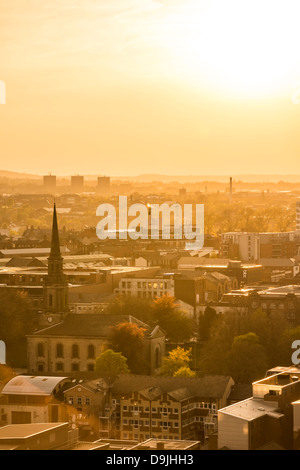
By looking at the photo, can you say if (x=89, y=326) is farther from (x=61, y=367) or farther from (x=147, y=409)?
(x=147, y=409)

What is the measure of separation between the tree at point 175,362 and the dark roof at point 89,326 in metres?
1.24

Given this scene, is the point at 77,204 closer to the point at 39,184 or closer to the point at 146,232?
the point at 39,184

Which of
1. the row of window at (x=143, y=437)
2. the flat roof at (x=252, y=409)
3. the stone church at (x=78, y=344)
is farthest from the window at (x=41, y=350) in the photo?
the flat roof at (x=252, y=409)

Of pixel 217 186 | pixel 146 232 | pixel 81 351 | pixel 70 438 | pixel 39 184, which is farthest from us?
pixel 217 186

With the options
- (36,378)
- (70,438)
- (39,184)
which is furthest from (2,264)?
(39,184)

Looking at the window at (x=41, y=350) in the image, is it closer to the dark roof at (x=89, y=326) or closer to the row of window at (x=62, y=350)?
the row of window at (x=62, y=350)

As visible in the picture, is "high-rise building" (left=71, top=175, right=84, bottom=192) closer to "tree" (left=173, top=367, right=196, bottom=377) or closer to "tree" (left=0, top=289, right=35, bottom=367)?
"tree" (left=0, top=289, right=35, bottom=367)

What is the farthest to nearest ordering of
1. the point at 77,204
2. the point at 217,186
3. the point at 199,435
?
the point at 217,186 < the point at 77,204 < the point at 199,435

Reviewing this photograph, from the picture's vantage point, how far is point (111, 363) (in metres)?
26.2

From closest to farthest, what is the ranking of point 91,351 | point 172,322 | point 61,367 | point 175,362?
point 175,362 → point 91,351 → point 61,367 → point 172,322

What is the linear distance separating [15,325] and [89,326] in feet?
7.79

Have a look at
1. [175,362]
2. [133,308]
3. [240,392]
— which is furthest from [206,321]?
[240,392]

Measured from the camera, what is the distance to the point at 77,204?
3984 inches

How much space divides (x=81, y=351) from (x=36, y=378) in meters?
4.03
